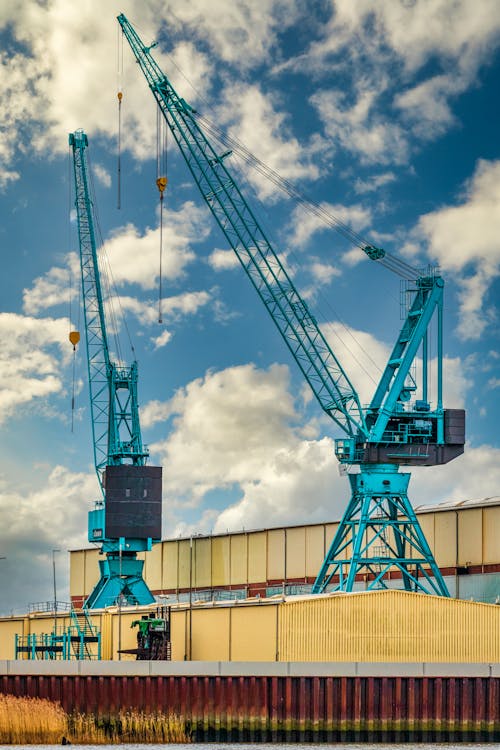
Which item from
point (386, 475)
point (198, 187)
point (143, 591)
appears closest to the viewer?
point (386, 475)

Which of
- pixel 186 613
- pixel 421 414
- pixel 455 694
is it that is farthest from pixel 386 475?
pixel 455 694

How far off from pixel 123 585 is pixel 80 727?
47.7 m

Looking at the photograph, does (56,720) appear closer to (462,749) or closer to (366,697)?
(366,697)

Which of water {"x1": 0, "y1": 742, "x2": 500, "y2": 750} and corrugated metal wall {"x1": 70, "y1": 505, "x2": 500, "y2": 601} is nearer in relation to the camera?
water {"x1": 0, "y1": 742, "x2": 500, "y2": 750}

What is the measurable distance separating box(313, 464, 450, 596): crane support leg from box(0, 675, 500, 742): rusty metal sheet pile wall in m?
25.0

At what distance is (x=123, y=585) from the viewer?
11344 centimetres

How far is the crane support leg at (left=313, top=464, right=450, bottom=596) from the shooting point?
92.4m

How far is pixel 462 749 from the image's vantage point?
206 feet

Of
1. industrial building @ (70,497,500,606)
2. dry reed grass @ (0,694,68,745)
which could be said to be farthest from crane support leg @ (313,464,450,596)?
dry reed grass @ (0,694,68,745)

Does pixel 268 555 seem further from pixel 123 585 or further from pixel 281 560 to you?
pixel 123 585

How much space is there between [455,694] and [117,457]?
54.9m

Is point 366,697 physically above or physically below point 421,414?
below

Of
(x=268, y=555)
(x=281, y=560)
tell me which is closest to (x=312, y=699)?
(x=281, y=560)

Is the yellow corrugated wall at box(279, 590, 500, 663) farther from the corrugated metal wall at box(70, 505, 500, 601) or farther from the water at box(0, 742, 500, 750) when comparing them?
the corrugated metal wall at box(70, 505, 500, 601)
